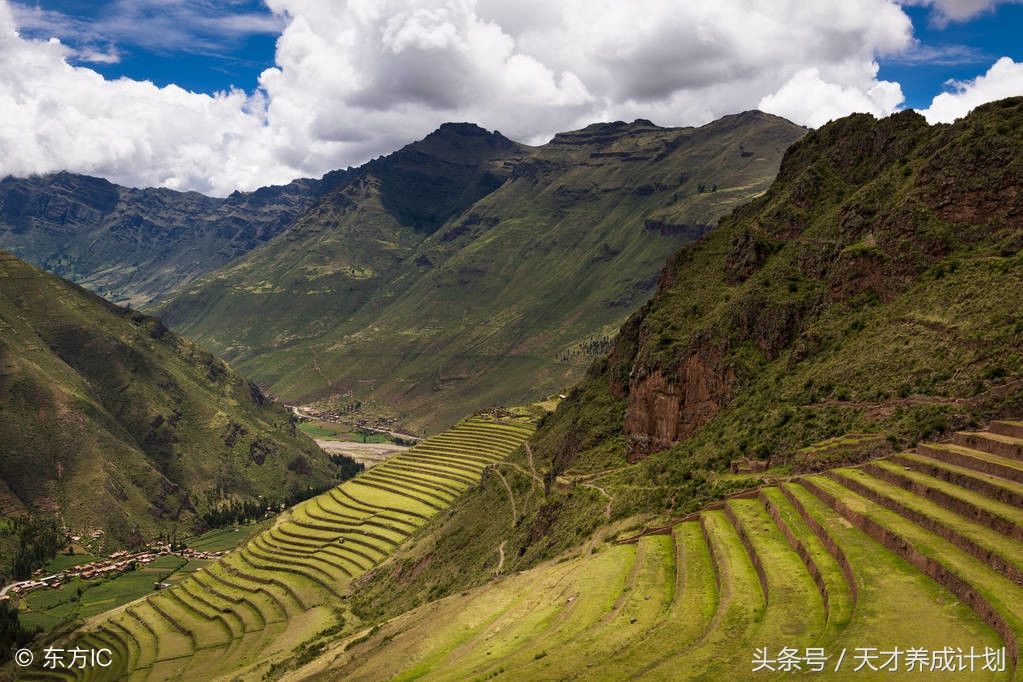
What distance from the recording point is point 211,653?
3932 inches

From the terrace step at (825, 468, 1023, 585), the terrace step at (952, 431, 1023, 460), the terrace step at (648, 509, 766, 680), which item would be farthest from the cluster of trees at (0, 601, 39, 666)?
the terrace step at (952, 431, 1023, 460)

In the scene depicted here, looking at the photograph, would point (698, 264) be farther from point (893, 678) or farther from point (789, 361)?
point (893, 678)

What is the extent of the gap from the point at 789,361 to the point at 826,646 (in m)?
50.6

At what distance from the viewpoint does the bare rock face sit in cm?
8269

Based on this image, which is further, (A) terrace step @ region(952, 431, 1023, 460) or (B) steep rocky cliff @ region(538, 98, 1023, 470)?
(B) steep rocky cliff @ region(538, 98, 1023, 470)

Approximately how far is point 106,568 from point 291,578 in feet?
262

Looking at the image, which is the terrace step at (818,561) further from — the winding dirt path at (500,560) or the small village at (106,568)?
the small village at (106,568)

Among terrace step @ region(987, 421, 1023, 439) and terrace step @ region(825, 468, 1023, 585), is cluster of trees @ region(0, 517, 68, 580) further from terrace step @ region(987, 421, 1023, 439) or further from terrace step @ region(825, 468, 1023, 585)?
terrace step @ region(987, 421, 1023, 439)

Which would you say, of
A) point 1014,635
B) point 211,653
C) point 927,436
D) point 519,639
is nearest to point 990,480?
point 927,436

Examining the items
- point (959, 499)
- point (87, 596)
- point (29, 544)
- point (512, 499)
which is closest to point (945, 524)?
point (959, 499)

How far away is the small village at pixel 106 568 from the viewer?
157 m

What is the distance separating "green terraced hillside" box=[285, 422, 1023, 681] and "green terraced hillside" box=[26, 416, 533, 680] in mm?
52286

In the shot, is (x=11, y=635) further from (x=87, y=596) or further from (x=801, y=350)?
(x=801, y=350)

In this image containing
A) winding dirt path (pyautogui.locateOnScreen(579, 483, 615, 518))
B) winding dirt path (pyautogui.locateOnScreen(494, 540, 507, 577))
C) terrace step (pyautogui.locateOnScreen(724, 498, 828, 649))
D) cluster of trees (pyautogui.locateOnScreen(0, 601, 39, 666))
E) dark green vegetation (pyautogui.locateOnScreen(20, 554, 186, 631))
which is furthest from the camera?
dark green vegetation (pyautogui.locateOnScreen(20, 554, 186, 631))
